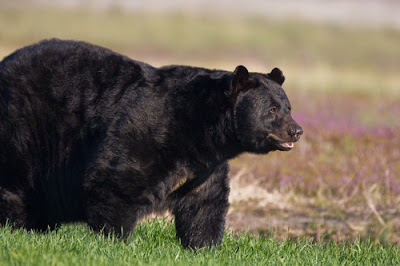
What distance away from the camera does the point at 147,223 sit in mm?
9234

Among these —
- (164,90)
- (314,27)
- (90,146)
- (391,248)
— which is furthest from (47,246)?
(314,27)

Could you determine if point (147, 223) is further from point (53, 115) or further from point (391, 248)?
point (391, 248)

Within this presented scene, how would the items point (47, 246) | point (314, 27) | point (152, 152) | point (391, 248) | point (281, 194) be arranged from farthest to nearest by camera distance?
point (314, 27), point (281, 194), point (391, 248), point (152, 152), point (47, 246)

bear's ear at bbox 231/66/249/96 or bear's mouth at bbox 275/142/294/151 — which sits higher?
bear's ear at bbox 231/66/249/96

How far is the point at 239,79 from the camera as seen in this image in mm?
8039

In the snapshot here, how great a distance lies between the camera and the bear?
7.88m

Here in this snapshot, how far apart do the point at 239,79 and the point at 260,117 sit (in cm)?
36

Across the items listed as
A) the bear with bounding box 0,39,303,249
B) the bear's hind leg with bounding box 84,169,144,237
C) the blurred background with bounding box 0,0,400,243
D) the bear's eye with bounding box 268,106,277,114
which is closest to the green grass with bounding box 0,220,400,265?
the bear's hind leg with bounding box 84,169,144,237

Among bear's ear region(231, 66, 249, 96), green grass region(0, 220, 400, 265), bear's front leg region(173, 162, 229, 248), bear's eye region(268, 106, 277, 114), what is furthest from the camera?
bear's front leg region(173, 162, 229, 248)

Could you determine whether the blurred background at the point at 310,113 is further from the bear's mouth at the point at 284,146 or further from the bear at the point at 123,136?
the bear at the point at 123,136

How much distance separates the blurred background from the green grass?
164cm

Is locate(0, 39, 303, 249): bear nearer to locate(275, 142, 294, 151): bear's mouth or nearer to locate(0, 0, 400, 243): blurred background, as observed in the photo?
locate(275, 142, 294, 151): bear's mouth

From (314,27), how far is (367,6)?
98.7ft

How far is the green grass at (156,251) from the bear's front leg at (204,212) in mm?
156
